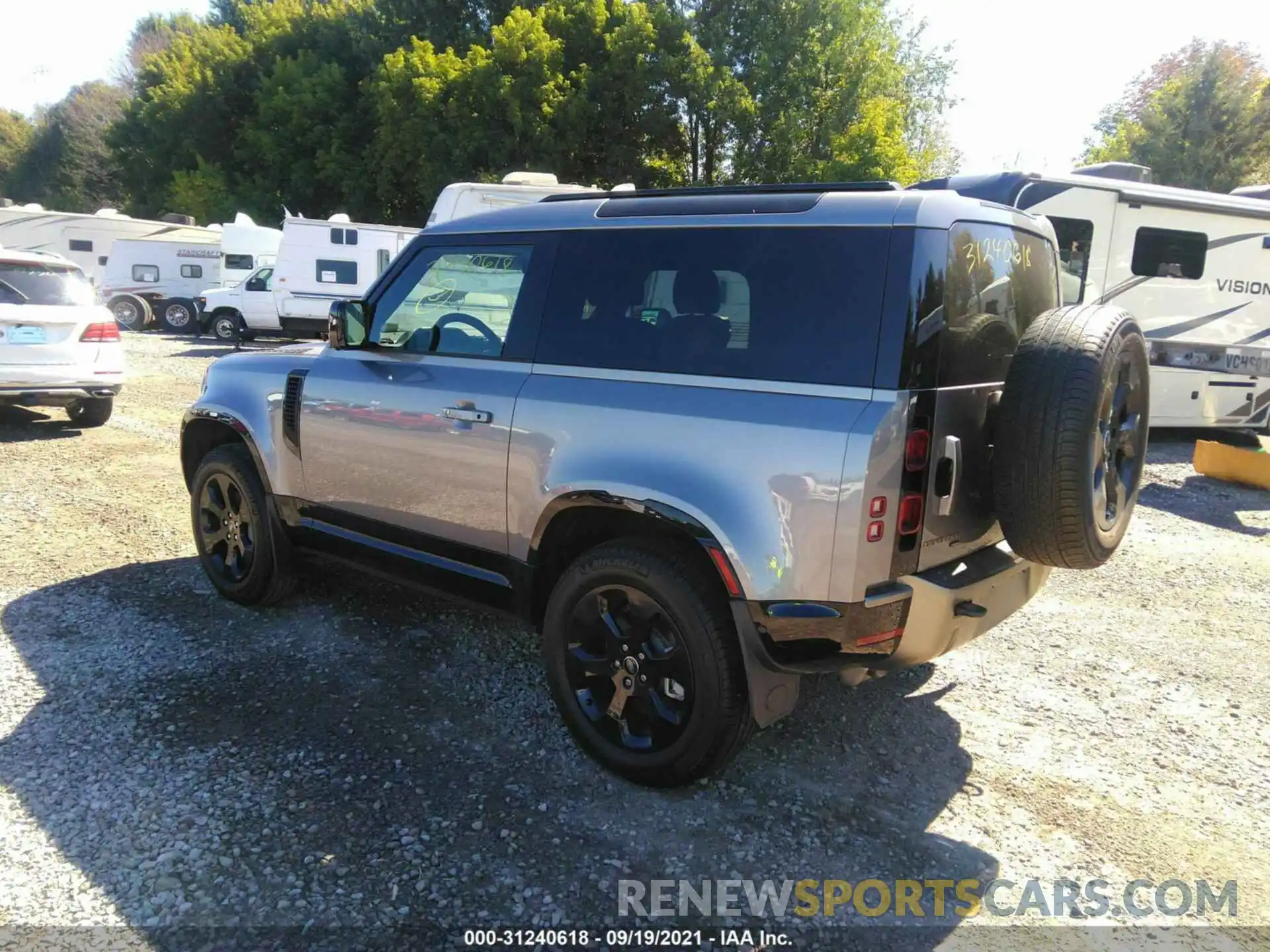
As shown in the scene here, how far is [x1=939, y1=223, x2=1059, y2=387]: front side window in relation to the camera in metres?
2.73

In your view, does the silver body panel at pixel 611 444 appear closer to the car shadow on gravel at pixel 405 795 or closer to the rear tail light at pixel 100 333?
the car shadow on gravel at pixel 405 795

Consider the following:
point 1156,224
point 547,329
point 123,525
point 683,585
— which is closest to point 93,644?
point 123,525

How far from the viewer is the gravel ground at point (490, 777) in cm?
256

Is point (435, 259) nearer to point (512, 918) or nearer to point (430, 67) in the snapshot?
point (512, 918)

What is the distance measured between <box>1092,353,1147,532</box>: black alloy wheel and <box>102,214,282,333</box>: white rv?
22890 mm

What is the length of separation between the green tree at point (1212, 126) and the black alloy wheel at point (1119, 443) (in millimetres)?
29164

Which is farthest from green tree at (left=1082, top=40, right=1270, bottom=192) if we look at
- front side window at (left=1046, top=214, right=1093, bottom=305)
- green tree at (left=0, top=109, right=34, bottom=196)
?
green tree at (left=0, top=109, right=34, bottom=196)

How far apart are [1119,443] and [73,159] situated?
2346 inches

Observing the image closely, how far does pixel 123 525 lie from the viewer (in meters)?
5.95

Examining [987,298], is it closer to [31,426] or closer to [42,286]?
[42,286]

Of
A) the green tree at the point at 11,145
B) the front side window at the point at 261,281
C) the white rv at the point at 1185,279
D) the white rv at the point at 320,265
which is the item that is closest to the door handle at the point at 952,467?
the white rv at the point at 1185,279

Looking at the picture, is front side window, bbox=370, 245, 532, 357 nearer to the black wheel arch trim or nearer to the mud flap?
the black wheel arch trim

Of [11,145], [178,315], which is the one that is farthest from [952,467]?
[11,145]

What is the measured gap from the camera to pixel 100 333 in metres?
8.58
